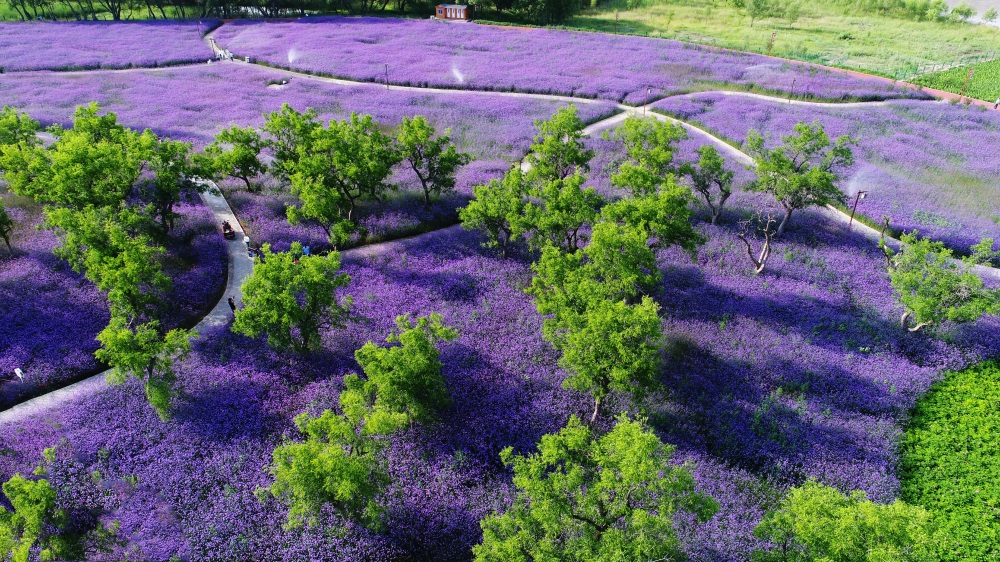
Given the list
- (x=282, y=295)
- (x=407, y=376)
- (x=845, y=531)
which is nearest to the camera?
(x=845, y=531)

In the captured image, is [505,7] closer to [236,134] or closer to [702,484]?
[236,134]

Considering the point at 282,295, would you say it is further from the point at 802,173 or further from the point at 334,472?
the point at 802,173

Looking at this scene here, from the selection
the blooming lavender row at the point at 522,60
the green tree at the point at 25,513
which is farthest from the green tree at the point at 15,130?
the blooming lavender row at the point at 522,60

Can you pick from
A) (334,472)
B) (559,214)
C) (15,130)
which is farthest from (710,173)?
(15,130)

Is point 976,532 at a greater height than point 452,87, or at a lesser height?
lesser

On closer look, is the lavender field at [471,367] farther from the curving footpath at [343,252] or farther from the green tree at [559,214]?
the green tree at [559,214]

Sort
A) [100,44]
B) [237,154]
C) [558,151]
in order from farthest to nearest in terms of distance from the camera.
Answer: [100,44] → [237,154] → [558,151]

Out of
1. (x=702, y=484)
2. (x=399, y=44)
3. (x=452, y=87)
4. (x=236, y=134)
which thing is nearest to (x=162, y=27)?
(x=399, y=44)
